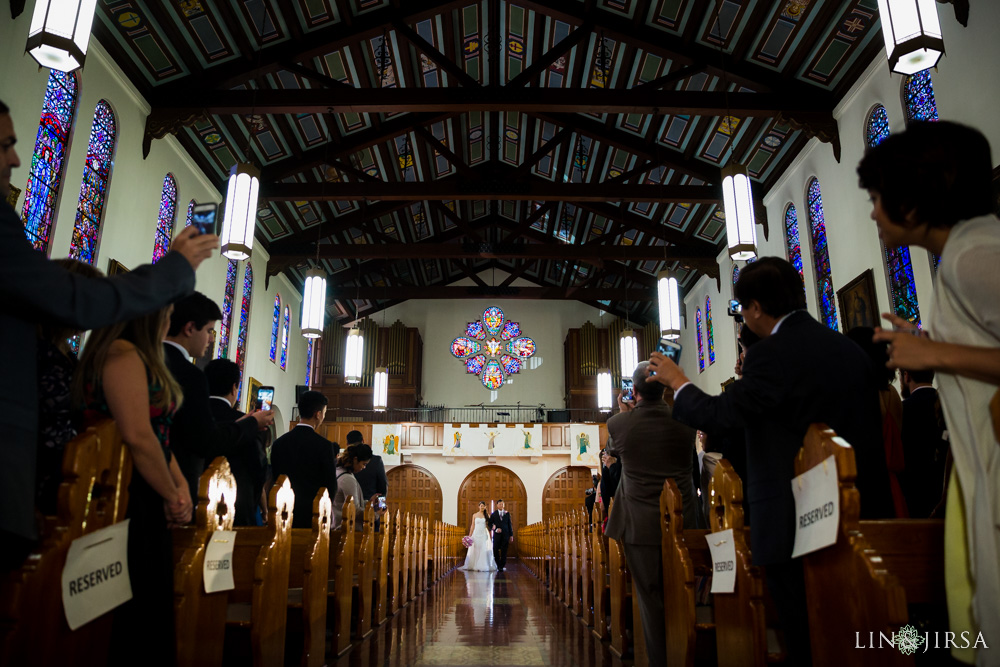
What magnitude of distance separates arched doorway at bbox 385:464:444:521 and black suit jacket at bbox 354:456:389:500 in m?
9.83

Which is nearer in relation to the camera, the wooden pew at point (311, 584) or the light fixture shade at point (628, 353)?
the wooden pew at point (311, 584)

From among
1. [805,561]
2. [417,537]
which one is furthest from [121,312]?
[417,537]

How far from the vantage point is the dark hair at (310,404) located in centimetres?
375

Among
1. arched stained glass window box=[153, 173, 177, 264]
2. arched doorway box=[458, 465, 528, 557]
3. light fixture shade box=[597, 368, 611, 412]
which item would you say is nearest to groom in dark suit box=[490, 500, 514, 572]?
light fixture shade box=[597, 368, 611, 412]

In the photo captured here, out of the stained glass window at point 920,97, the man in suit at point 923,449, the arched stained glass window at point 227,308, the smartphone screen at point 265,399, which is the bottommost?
the man in suit at point 923,449

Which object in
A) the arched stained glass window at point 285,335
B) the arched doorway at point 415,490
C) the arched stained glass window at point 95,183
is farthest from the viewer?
the arched doorway at point 415,490

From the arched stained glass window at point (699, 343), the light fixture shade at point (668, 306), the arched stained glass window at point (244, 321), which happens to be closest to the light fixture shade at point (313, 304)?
the arched stained glass window at point (244, 321)

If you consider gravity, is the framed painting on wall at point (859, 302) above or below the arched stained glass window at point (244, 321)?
below

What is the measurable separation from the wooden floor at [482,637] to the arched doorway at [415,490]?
384 inches

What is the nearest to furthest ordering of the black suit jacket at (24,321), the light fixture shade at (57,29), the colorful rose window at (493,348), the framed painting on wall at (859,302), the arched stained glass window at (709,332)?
1. the black suit jacket at (24,321)
2. the light fixture shade at (57,29)
3. the framed painting on wall at (859,302)
4. the arched stained glass window at (709,332)
5. the colorful rose window at (493,348)

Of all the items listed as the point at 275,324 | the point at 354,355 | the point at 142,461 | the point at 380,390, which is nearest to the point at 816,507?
the point at 142,461

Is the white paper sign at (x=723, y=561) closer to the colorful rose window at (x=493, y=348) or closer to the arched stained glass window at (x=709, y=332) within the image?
the arched stained glass window at (x=709, y=332)

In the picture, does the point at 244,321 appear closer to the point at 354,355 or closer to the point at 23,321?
the point at 354,355

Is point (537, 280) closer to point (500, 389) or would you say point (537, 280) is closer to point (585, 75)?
point (500, 389)
